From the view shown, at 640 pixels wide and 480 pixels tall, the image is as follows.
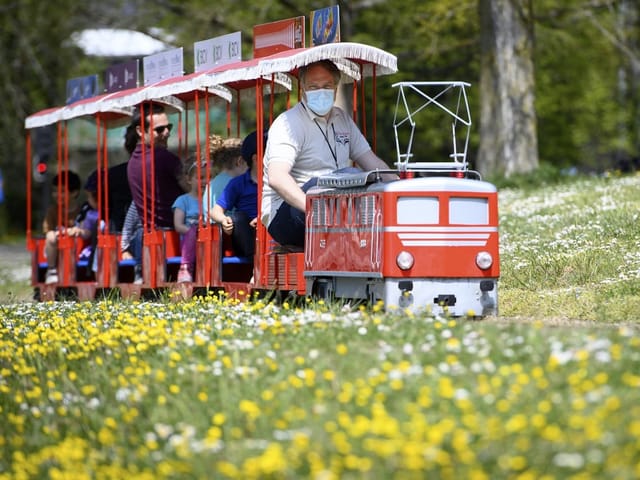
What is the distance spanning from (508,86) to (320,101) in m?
14.0

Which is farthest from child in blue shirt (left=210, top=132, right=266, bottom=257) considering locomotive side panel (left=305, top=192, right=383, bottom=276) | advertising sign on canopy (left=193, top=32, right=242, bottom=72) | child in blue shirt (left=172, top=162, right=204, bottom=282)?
locomotive side panel (left=305, top=192, right=383, bottom=276)

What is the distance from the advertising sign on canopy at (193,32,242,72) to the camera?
14180 mm

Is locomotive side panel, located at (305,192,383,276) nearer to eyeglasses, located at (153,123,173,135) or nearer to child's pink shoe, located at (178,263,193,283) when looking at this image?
child's pink shoe, located at (178,263,193,283)

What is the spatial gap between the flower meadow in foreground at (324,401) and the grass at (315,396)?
0.01 m

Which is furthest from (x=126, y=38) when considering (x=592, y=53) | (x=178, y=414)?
(x=178, y=414)

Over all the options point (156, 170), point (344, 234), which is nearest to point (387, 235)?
point (344, 234)

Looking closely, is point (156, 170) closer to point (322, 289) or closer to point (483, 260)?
point (322, 289)

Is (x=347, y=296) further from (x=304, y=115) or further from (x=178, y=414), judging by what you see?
(x=178, y=414)

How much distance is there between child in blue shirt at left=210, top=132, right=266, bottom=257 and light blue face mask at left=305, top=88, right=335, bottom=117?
1649mm

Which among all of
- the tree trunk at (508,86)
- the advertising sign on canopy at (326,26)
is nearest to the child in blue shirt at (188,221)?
the advertising sign on canopy at (326,26)

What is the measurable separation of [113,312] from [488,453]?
5.85 meters

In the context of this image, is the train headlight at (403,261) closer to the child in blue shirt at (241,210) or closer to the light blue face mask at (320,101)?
the light blue face mask at (320,101)

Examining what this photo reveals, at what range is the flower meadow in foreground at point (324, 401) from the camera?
21.4 ft

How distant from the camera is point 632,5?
40906 mm
